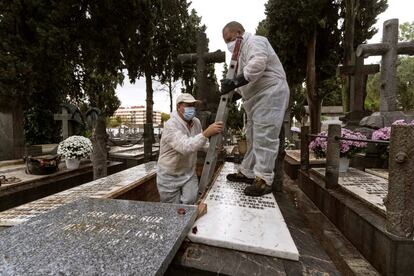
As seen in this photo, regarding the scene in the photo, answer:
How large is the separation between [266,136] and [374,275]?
173cm

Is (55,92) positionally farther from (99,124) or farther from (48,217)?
(48,217)

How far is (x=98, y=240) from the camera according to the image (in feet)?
5.32

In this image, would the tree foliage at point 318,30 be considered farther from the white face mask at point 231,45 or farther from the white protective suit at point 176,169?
the white protective suit at point 176,169

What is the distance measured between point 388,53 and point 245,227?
269 inches

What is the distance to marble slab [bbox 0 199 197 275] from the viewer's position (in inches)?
53.1

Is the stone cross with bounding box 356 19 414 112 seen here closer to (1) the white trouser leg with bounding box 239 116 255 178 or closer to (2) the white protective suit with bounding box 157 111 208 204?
(1) the white trouser leg with bounding box 239 116 255 178

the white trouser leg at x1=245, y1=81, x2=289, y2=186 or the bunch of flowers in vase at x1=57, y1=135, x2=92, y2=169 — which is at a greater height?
the white trouser leg at x1=245, y1=81, x2=289, y2=186

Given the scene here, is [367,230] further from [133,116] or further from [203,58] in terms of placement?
[133,116]

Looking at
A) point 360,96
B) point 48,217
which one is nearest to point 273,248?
point 48,217

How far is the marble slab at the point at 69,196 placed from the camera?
252 cm

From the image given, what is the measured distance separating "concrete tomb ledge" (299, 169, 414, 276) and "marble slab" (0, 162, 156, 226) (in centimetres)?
286

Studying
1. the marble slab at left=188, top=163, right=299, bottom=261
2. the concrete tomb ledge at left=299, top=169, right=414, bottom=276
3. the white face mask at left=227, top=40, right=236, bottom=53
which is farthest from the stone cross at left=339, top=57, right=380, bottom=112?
the marble slab at left=188, top=163, right=299, bottom=261

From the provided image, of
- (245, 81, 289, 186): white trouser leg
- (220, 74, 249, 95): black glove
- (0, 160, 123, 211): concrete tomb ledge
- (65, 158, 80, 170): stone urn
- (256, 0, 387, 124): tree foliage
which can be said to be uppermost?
(256, 0, 387, 124): tree foliage

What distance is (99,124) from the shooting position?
17.9 ft
